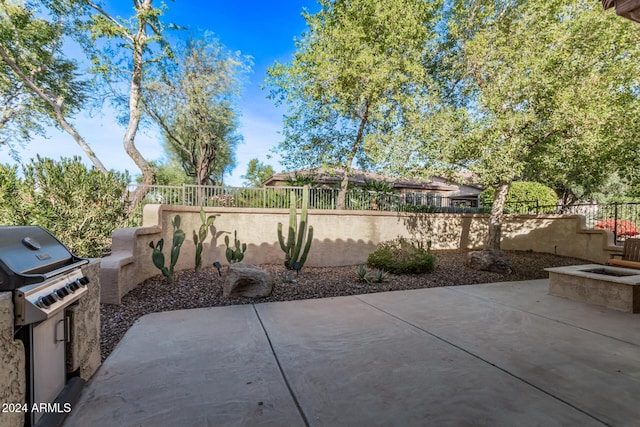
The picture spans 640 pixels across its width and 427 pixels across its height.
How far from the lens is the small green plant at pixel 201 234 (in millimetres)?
6000

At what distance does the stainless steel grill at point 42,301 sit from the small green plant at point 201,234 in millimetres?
3763

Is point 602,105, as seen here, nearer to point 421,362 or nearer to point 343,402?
point 421,362

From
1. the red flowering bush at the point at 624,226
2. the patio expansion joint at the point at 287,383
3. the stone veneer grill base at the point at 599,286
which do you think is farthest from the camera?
the red flowering bush at the point at 624,226

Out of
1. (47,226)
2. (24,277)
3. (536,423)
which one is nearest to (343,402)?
(536,423)

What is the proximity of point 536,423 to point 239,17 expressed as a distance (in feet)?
47.5

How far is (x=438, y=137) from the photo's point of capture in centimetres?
766

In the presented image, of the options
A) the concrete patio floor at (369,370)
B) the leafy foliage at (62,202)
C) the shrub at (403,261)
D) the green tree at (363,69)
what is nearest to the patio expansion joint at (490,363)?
the concrete patio floor at (369,370)

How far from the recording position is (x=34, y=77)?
13.1m

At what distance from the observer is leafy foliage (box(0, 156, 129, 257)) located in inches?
189

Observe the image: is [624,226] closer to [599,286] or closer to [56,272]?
[599,286]

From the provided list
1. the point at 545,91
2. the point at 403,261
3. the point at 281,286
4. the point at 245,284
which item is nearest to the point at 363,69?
the point at 545,91

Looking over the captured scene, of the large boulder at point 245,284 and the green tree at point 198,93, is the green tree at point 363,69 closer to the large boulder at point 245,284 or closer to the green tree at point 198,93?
the large boulder at point 245,284

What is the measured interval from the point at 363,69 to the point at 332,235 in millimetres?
4943

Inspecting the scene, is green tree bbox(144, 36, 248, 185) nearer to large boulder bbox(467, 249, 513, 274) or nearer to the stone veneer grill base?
large boulder bbox(467, 249, 513, 274)
